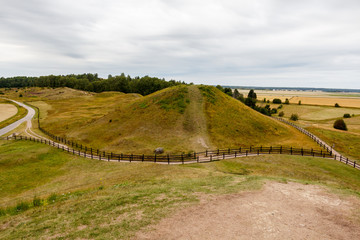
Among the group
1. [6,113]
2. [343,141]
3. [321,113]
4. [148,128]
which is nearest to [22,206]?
[148,128]

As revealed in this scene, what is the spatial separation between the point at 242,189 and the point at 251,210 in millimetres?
4231

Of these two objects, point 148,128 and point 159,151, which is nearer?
point 159,151

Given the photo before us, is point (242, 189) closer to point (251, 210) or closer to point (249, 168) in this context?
point (251, 210)

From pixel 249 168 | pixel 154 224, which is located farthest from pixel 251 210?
pixel 249 168

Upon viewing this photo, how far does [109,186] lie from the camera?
872 inches

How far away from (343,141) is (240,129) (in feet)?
77.8

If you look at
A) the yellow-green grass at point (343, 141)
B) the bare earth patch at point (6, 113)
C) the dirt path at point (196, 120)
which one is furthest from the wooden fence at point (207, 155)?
the bare earth patch at point (6, 113)

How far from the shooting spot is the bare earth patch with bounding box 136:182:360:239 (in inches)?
473

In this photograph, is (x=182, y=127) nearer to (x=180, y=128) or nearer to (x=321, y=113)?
(x=180, y=128)

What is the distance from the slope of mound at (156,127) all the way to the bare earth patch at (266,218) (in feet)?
74.4

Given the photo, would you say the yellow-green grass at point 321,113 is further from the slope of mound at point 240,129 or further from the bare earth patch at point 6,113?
the bare earth patch at point 6,113

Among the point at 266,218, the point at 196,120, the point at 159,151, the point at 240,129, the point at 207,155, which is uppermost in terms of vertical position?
the point at 196,120

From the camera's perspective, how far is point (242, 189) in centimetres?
1898

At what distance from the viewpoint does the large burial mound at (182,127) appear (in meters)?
42.8
